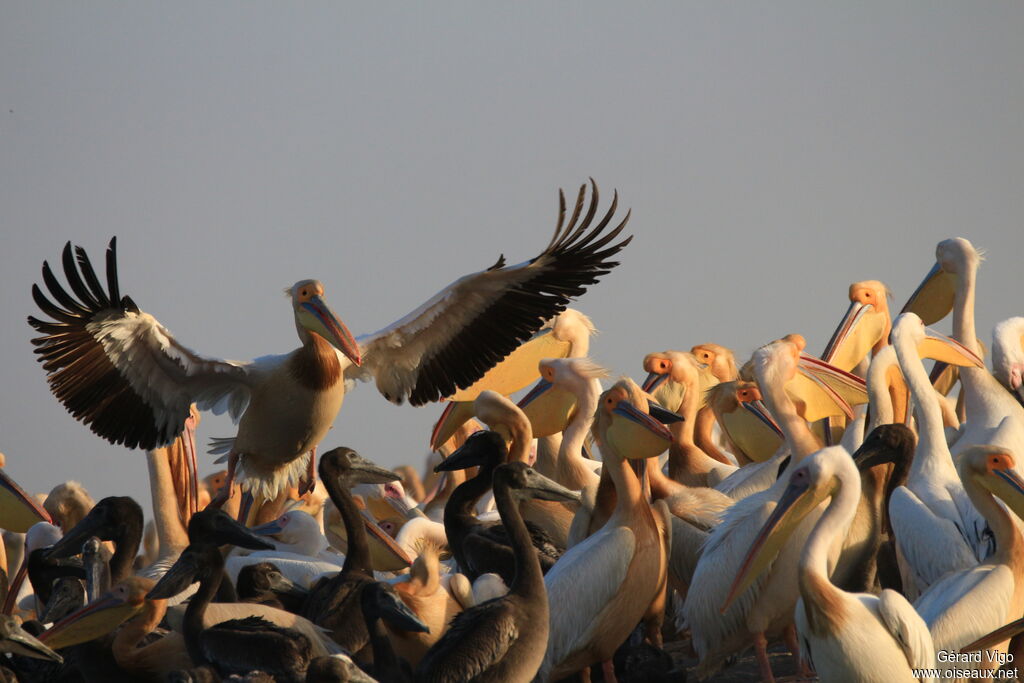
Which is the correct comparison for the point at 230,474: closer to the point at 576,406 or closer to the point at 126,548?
the point at 126,548

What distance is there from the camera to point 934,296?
33.0 ft

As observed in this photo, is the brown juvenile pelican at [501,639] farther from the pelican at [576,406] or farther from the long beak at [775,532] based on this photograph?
the pelican at [576,406]

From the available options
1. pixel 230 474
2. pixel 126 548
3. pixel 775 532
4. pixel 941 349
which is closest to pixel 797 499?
pixel 775 532

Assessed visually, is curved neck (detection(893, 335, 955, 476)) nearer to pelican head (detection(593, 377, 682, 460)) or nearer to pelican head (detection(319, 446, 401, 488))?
pelican head (detection(593, 377, 682, 460))

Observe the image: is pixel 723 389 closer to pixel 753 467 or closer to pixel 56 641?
pixel 753 467

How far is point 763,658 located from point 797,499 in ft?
3.30

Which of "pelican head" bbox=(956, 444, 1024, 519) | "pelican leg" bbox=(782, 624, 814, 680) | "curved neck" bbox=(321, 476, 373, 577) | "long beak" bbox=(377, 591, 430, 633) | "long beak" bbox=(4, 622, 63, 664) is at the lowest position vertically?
"pelican leg" bbox=(782, 624, 814, 680)

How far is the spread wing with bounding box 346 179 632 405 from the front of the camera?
7832 mm

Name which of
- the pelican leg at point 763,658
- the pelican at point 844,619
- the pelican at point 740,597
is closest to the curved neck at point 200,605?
the pelican at point 740,597

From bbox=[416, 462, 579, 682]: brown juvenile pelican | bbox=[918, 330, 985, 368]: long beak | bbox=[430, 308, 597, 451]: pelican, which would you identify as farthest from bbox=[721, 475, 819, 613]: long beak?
bbox=[430, 308, 597, 451]: pelican

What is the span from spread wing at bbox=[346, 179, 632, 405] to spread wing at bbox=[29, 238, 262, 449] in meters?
0.67

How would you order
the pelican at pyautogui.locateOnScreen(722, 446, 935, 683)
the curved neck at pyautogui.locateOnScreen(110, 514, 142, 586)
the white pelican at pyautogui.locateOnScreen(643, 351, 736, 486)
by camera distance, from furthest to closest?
the white pelican at pyautogui.locateOnScreen(643, 351, 736, 486) < the curved neck at pyautogui.locateOnScreen(110, 514, 142, 586) < the pelican at pyautogui.locateOnScreen(722, 446, 935, 683)

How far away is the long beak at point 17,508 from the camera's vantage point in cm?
1079

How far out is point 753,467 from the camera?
8086 millimetres
